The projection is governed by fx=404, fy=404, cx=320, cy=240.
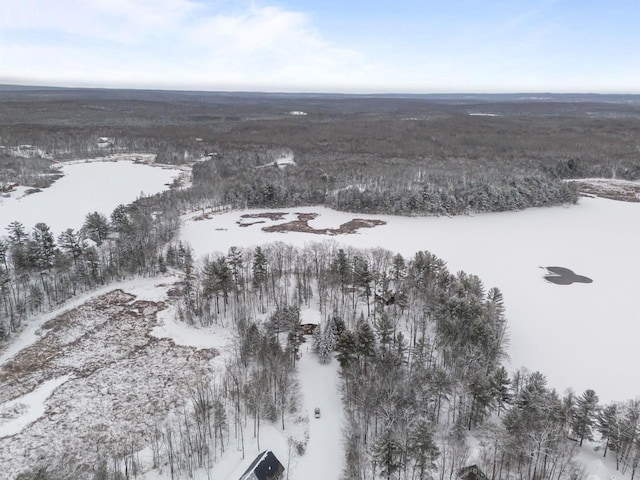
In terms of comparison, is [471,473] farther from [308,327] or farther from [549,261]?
[549,261]

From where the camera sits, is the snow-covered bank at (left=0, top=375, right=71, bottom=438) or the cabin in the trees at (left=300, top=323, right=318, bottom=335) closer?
the snow-covered bank at (left=0, top=375, right=71, bottom=438)

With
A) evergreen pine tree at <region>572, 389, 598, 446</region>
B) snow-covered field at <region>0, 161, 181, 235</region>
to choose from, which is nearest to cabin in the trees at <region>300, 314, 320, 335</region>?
evergreen pine tree at <region>572, 389, 598, 446</region>

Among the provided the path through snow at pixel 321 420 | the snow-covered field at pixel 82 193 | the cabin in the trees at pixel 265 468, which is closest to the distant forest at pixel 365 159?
the snow-covered field at pixel 82 193

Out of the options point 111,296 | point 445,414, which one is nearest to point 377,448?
point 445,414

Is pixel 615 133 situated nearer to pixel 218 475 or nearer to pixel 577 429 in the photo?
pixel 577 429

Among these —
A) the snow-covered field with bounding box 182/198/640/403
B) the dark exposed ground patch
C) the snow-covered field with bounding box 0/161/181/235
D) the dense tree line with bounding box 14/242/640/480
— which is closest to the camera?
the dense tree line with bounding box 14/242/640/480

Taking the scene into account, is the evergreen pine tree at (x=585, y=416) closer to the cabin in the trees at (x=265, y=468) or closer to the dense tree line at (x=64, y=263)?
the cabin in the trees at (x=265, y=468)

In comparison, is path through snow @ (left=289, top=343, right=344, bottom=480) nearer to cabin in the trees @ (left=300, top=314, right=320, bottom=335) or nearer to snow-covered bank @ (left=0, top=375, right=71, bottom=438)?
cabin in the trees @ (left=300, top=314, right=320, bottom=335)
